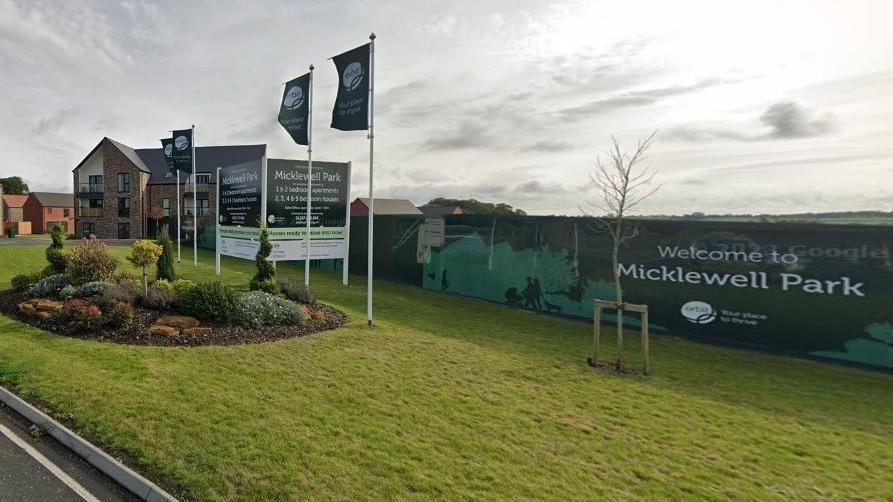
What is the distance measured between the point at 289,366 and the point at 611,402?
456 centimetres

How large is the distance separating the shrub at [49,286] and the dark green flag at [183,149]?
10.5 meters

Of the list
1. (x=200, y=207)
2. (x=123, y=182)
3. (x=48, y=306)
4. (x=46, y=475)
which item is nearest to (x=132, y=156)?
(x=123, y=182)

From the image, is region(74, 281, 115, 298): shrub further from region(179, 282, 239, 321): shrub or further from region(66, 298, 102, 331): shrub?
region(179, 282, 239, 321): shrub

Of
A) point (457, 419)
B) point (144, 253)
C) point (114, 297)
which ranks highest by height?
point (144, 253)

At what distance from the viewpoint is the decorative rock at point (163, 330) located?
745 cm

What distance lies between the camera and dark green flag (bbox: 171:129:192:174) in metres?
19.5

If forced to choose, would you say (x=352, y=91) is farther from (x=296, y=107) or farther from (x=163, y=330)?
(x=163, y=330)

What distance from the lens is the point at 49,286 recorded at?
10172mm

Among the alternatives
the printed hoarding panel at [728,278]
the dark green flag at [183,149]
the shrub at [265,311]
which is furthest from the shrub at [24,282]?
the printed hoarding panel at [728,278]

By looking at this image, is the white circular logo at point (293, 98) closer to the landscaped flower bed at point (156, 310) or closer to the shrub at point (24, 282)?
the landscaped flower bed at point (156, 310)

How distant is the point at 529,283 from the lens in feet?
40.6

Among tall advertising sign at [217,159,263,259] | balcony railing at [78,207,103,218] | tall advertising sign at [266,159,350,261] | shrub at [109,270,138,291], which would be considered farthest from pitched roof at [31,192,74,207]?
shrub at [109,270,138,291]

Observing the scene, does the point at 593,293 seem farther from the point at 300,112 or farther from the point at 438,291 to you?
the point at 300,112

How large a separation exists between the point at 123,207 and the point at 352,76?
4629 cm
